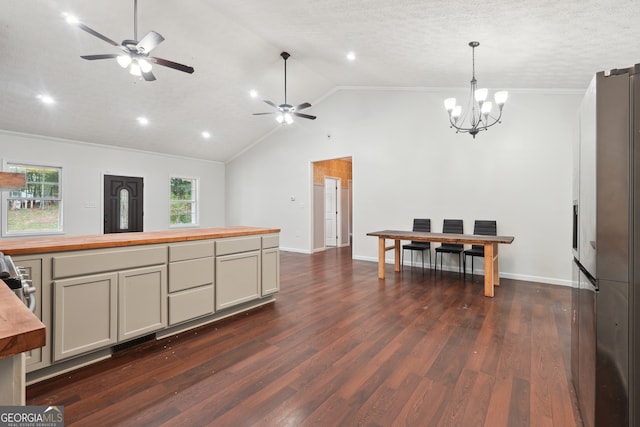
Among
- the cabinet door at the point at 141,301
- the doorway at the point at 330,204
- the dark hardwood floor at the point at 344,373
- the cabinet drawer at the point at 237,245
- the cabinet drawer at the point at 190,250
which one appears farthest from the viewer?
the doorway at the point at 330,204

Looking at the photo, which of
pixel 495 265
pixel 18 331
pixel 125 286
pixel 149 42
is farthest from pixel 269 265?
pixel 495 265

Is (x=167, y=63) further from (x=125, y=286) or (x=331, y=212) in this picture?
(x=331, y=212)

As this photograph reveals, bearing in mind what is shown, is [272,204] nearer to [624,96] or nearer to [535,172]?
[535,172]

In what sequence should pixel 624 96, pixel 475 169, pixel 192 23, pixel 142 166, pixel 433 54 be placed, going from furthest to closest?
pixel 142 166
pixel 475 169
pixel 192 23
pixel 433 54
pixel 624 96

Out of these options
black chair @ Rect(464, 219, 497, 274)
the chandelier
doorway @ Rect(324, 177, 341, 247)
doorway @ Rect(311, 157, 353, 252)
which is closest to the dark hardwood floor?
black chair @ Rect(464, 219, 497, 274)

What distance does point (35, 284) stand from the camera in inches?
74.7

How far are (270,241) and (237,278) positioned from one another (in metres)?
0.60

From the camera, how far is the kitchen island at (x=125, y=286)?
1.97m

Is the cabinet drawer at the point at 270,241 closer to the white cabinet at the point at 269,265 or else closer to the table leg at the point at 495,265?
the white cabinet at the point at 269,265

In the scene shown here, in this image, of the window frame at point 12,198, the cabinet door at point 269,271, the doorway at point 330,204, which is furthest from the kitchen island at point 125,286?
the window frame at point 12,198

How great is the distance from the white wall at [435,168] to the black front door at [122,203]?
3174 millimetres

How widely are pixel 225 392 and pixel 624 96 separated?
255 cm

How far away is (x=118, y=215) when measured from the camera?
23.8ft

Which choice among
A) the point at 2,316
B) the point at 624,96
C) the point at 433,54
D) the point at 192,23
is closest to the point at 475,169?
the point at 433,54
